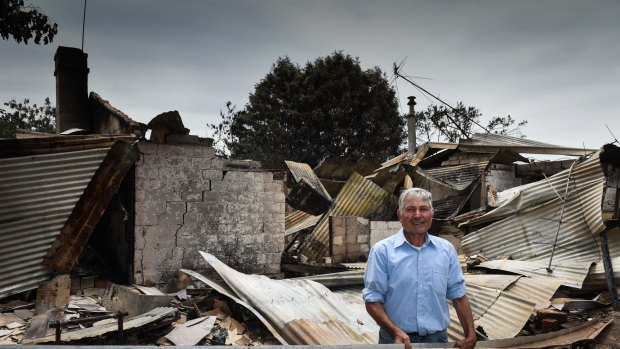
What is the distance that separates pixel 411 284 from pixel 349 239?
7248 mm

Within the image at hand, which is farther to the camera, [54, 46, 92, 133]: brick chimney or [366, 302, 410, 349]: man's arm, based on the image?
[54, 46, 92, 133]: brick chimney

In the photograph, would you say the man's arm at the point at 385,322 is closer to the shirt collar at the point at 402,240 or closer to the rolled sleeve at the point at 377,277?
the rolled sleeve at the point at 377,277

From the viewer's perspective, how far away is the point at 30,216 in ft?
17.9

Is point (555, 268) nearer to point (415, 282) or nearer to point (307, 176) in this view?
point (415, 282)

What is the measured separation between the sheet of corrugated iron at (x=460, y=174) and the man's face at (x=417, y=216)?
387 inches

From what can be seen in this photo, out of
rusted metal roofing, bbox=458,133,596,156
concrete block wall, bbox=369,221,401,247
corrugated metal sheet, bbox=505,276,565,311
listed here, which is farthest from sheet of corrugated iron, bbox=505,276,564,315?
rusted metal roofing, bbox=458,133,596,156

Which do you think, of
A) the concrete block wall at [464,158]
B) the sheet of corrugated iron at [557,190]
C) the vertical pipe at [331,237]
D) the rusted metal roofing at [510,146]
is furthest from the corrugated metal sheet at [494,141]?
the vertical pipe at [331,237]

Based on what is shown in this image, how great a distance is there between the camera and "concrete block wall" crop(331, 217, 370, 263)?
9.65m

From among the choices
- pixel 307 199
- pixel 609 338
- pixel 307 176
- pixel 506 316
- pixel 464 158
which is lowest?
pixel 609 338

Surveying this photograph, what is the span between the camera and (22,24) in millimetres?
6078

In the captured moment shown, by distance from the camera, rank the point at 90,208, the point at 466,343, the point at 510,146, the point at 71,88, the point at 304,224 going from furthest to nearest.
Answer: the point at 510,146, the point at 304,224, the point at 71,88, the point at 90,208, the point at 466,343

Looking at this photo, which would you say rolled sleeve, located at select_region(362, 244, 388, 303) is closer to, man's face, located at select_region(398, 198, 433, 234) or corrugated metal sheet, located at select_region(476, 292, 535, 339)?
man's face, located at select_region(398, 198, 433, 234)

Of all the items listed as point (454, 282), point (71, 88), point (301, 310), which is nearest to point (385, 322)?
point (454, 282)

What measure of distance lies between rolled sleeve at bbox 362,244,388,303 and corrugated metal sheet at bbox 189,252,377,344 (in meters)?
1.72
